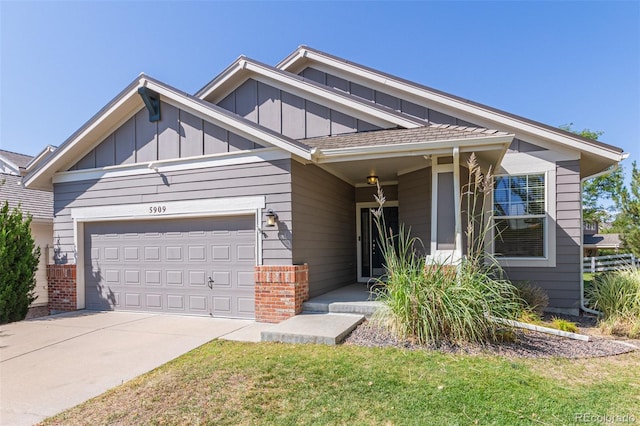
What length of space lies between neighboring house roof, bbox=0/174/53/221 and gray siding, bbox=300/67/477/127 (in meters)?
9.15

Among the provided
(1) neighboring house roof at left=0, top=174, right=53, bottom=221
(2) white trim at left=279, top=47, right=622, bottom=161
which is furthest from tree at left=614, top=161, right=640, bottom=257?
(1) neighboring house roof at left=0, top=174, right=53, bottom=221

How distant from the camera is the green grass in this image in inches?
114

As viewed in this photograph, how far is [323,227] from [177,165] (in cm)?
342

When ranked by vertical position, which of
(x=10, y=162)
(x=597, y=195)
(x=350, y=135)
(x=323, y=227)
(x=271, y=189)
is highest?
(x=10, y=162)

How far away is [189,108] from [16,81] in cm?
542

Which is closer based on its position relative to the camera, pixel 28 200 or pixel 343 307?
pixel 343 307

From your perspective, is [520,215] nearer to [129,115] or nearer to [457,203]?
[457,203]

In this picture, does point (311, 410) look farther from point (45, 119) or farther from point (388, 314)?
point (45, 119)

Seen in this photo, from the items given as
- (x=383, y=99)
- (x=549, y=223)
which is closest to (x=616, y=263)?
(x=549, y=223)

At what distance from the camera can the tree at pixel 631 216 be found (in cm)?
857

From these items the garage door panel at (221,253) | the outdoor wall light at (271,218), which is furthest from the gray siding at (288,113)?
the garage door panel at (221,253)

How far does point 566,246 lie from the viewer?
6.96 metres

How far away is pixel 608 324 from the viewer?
5.66 meters

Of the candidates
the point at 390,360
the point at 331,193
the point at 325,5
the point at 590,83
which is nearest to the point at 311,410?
the point at 390,360
